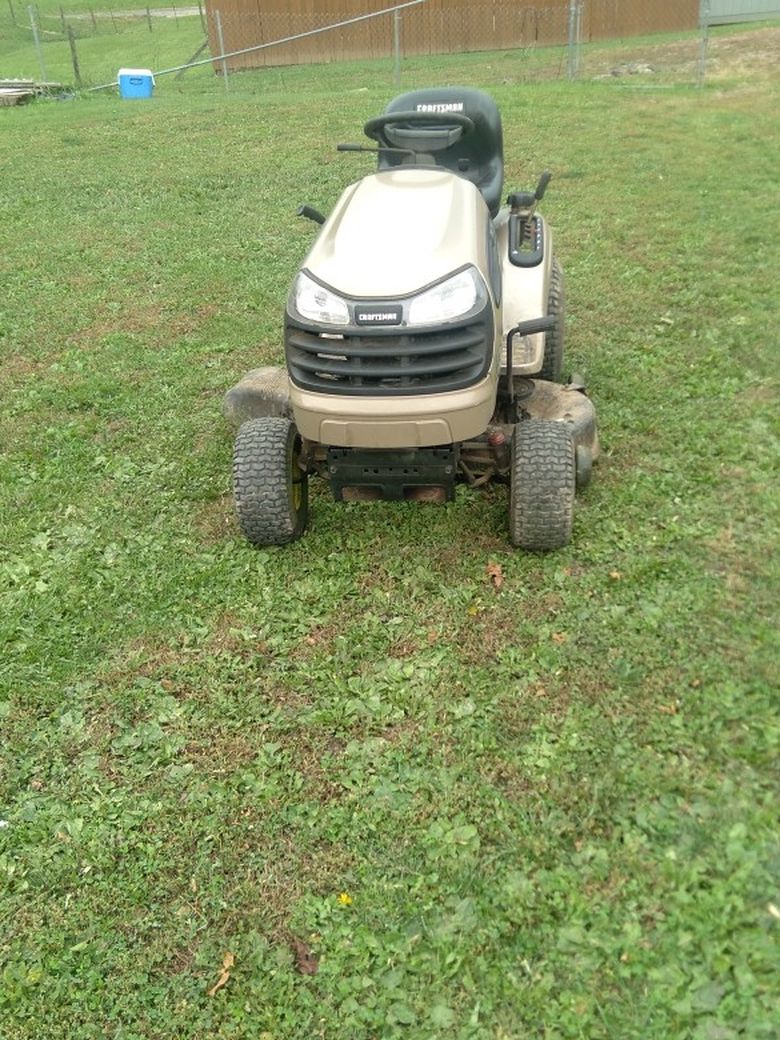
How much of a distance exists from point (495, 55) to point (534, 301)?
1795 cm

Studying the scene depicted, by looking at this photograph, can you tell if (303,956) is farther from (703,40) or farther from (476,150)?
(703,40)

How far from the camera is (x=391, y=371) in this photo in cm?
317

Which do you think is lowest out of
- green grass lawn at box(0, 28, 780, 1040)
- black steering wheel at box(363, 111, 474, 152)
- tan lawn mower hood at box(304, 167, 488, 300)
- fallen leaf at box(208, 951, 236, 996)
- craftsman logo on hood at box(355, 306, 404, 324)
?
fallen leaf at box(208, 951, 236, 996)

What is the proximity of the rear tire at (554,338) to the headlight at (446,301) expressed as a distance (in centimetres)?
147

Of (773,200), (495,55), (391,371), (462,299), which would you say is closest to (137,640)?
(391,371)

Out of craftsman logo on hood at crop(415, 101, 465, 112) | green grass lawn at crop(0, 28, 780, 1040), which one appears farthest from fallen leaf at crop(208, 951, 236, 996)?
craftsman logo on hood at crop(415, 101, 465, 112)

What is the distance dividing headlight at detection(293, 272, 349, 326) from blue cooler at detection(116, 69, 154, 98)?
49.7 feet

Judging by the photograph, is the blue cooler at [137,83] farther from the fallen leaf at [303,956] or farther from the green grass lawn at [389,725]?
the fallen leaf at [303,956]

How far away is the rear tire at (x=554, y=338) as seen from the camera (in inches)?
183

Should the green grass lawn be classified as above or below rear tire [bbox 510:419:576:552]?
below

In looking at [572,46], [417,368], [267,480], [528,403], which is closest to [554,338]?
[528,403]

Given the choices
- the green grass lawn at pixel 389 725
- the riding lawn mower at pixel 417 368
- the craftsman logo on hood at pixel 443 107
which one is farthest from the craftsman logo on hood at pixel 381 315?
the craftsman logo on hood at pixel 443 107

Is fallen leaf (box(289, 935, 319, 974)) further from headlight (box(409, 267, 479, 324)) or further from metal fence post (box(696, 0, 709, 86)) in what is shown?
metal fence post (box(696, 0, 709, 86))

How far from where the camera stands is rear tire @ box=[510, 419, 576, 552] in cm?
347
